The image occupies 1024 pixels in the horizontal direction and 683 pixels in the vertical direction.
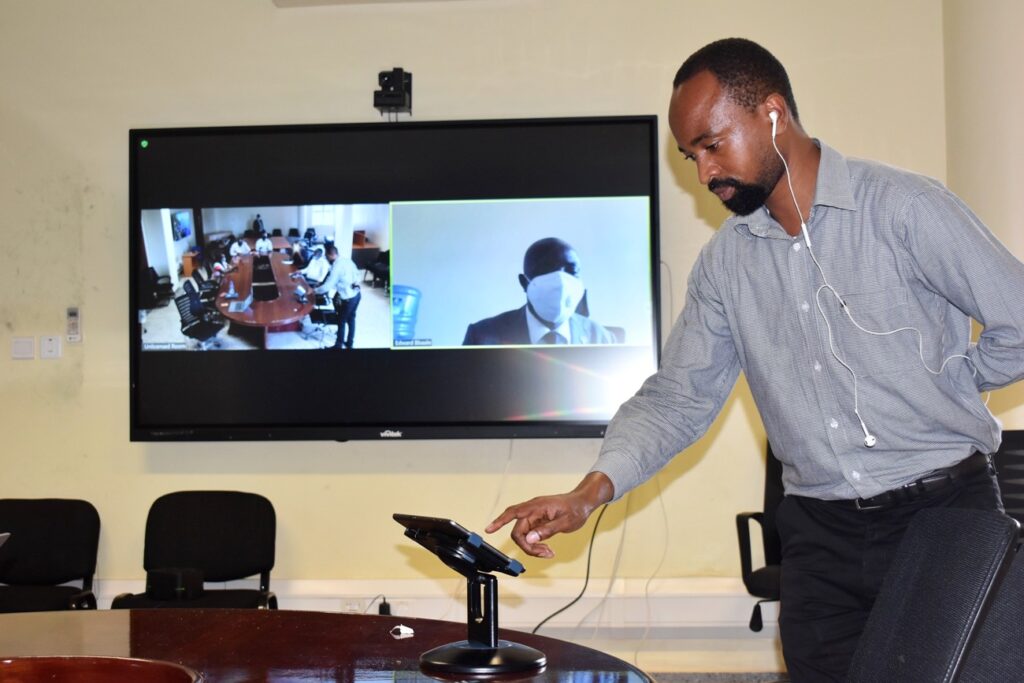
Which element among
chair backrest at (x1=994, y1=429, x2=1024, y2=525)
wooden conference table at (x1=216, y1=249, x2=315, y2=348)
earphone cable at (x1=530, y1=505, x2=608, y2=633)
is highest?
wooden conference table at (x1=216, y1=249, x2=315, y2=348)

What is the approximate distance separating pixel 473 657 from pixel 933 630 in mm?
810

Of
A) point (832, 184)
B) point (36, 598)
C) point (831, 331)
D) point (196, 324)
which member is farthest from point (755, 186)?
point (36, 598)

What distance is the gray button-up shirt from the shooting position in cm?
176

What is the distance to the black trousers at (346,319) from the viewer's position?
4.19 meters

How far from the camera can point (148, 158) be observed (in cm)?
429

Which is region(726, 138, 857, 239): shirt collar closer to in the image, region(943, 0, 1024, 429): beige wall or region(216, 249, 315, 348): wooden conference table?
region(943, 0, 1024, 429): beige wall

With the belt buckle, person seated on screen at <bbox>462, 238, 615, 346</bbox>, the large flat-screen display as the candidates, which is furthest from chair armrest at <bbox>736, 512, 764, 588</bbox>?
the belt buckle

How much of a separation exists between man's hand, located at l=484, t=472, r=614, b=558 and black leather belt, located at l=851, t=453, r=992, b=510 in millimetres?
503

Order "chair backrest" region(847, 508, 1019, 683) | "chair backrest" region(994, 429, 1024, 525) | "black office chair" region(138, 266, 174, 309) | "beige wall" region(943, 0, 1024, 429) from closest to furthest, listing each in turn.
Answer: "chair backrest" region(847, 508, 1019, 683), "chair backrest" region(994, 429, 1024, 525), "beige wall" region(943, 0, 1024, 429), "black office chair" region(138, 266, 174, 309)

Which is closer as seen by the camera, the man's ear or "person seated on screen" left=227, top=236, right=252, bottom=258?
the man's ear

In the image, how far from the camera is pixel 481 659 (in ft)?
5.67

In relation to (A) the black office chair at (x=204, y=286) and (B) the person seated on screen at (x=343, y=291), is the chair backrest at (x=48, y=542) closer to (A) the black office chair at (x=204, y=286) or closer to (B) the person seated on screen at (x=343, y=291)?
(A) the black office chair at (x=204, y=286)

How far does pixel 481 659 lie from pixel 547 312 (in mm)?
2501

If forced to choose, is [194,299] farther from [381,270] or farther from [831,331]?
[831,331]
